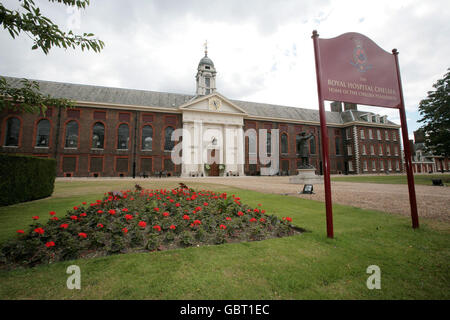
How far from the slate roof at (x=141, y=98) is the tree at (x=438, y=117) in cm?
1927

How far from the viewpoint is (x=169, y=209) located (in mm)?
4621

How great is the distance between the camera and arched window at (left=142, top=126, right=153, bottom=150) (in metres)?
28.4

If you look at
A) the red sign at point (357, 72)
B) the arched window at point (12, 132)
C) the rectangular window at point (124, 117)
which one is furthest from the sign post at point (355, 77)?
the arched window at point (12, 132)

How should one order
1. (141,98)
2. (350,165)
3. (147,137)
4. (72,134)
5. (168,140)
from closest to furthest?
1. (72,134)
2. (147,137)
3. (168,140)
4. (141,98)
5. (350,165)

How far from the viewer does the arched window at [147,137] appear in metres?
28.4

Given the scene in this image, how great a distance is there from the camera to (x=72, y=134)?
26.0 metres

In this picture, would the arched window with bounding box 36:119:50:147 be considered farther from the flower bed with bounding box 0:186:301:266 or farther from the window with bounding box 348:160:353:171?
the window with bounding box 348:160:353:171

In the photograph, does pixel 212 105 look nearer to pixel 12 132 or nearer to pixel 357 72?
pixel 12 132

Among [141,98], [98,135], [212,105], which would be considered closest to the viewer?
[98,135]

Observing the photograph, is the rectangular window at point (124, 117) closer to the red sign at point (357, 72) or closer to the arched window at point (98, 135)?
the arched window at point (98, 135)

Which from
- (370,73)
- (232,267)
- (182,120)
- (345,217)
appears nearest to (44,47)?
(232,267)

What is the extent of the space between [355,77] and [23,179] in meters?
10.6

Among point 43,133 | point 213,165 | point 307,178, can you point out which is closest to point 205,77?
point 213,165
